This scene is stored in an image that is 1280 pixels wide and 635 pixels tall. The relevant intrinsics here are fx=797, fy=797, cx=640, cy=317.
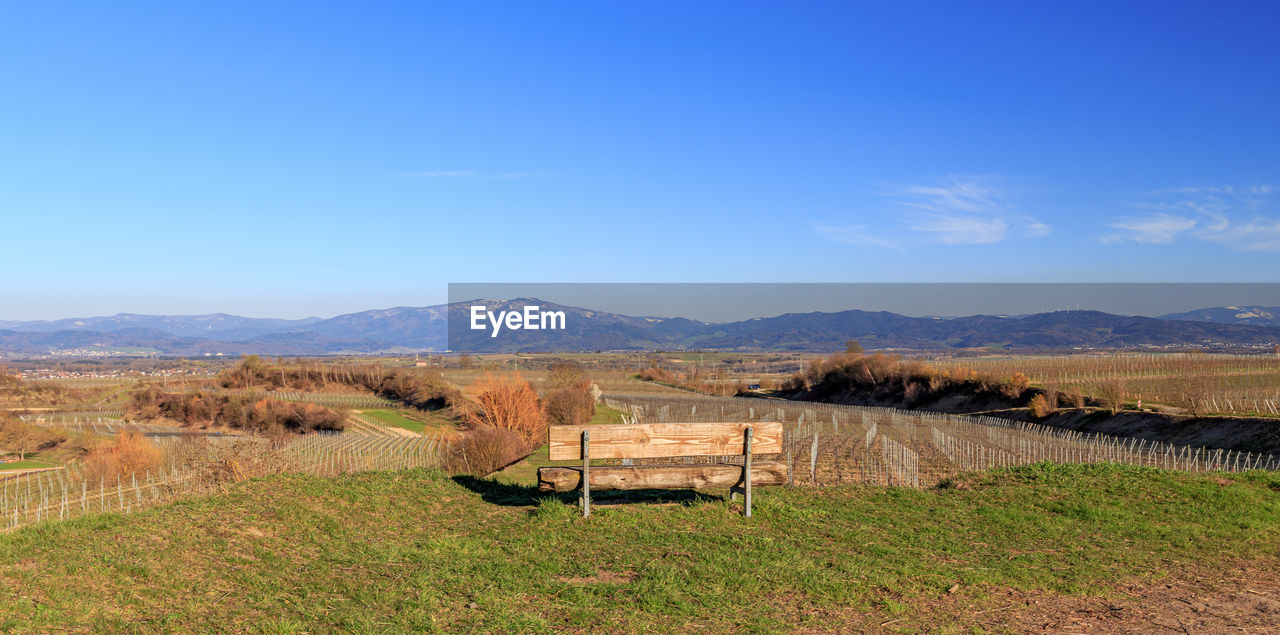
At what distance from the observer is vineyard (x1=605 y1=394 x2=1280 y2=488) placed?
22047 mm

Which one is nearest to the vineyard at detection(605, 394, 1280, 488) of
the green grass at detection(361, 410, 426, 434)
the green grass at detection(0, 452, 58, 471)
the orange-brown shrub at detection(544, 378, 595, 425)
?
the orange-brown shrub at detection(544, 378, 595, 425)

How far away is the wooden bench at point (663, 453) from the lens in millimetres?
10477

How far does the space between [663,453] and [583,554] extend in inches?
91.8

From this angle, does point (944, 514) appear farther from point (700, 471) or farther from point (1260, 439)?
point (1260, 439)

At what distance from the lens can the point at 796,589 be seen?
7.30 meters

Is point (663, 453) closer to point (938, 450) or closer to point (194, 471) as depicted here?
point (194, 471)

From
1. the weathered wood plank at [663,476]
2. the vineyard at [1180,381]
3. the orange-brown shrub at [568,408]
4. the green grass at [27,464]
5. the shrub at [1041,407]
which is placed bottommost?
the green grass at [27,464]

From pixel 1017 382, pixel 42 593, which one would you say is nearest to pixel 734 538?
pixel 42 593

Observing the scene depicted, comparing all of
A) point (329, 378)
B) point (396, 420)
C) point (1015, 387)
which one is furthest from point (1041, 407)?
point (329, 378)

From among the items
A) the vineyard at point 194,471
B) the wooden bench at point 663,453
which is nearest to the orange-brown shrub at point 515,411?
the vineyard at point 194,471

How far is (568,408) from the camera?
55.5 meters

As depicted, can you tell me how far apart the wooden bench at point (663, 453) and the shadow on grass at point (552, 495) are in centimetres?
61

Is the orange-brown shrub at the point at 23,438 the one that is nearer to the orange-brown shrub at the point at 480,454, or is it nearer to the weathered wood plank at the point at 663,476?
the orange-brown shrub at the point at 480,454

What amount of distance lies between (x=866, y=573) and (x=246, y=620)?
5.52 meters
